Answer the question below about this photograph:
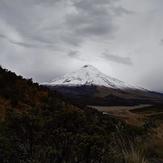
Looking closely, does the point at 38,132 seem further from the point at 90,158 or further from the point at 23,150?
the point at 90,158

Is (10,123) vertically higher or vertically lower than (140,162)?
higher

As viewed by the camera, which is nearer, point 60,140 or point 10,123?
point 60,140

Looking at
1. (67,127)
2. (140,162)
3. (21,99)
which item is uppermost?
(21,99)

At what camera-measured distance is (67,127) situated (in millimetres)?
7996

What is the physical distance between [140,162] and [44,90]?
625 inches

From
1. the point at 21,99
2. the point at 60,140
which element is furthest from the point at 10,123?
the point at 21,99

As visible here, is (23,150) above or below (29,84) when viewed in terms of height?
below

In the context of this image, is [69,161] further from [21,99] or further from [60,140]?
[21,99]

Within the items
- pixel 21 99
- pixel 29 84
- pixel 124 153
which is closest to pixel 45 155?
pixel 124 153

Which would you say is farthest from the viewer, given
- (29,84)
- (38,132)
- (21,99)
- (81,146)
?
(29,84)

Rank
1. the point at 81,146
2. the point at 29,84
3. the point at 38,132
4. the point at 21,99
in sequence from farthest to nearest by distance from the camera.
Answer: the point at 29,84
the point at 21,99
the point at 38,132
the point at 81,146

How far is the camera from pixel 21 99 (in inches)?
759

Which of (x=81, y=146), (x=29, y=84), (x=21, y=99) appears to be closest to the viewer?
(x=81, y=146)

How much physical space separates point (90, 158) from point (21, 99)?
1253 cm
